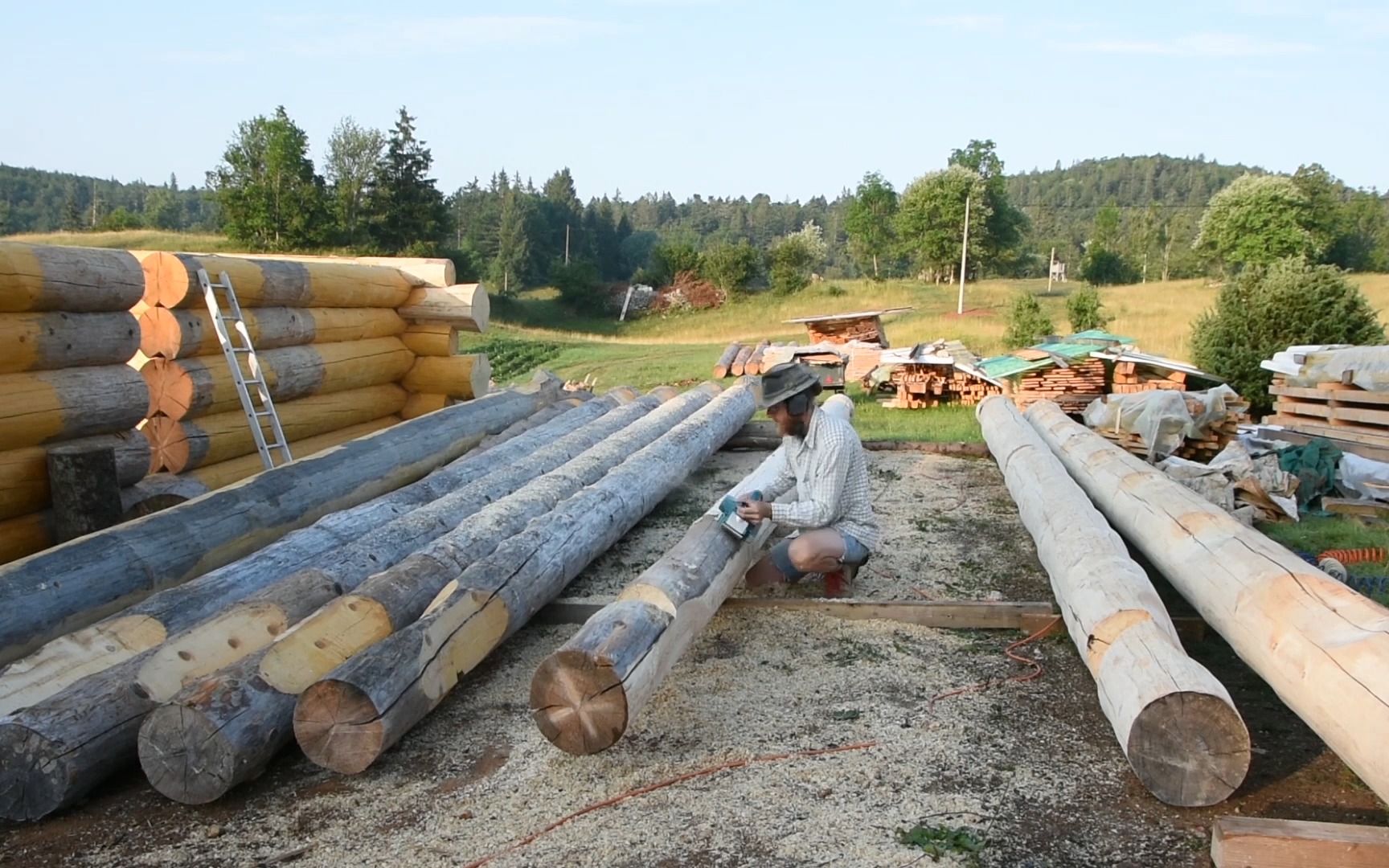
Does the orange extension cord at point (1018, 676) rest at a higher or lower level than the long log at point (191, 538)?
lower

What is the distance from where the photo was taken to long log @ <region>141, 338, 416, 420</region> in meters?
7.76

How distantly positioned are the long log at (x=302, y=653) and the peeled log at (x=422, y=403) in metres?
4.76

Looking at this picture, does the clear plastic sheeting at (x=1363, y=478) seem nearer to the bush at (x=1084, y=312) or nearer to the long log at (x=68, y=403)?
the long log at (x=68, y=403)

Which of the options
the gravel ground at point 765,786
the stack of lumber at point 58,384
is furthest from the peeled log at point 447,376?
the gravel ground at point 765,786

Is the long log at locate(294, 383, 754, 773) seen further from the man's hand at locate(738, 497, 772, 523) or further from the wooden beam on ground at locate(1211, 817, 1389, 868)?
the wooden beam on ground at locate(1211, 817, 1389, 868)

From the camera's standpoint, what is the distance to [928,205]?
62938 mm

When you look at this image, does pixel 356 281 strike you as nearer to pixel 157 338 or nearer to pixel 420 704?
pixel 157 338

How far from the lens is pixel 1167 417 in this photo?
11.1 m

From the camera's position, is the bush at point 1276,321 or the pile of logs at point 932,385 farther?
the pile of logs at point 932,385

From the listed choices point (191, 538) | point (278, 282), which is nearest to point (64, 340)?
point (191, 538)

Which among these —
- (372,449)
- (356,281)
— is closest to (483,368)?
(356,281)

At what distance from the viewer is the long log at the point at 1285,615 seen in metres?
3.46

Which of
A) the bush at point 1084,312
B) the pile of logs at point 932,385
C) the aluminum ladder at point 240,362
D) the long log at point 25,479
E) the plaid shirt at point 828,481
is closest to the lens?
the plaid shirt at point 828,481

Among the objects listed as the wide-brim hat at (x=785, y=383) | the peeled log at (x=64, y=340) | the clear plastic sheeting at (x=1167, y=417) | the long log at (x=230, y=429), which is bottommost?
the clear plastic sheeting at (x=1167, y=417)
